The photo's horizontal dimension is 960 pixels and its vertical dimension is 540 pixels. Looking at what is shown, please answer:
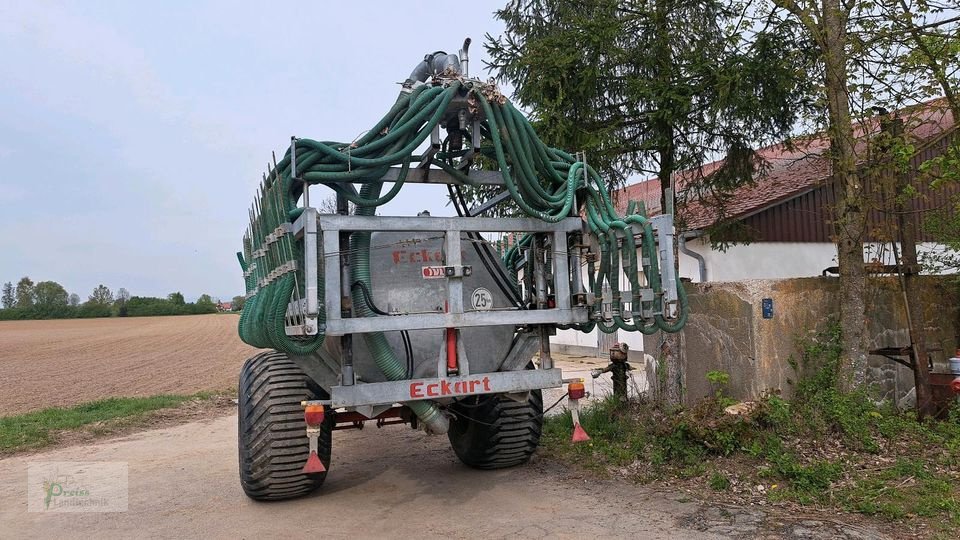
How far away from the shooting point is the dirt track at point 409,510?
200 inches

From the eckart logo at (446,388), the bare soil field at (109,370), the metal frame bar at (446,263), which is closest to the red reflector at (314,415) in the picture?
the metal frame bar at (446,263)

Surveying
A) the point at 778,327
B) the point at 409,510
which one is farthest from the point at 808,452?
the point at 409,510

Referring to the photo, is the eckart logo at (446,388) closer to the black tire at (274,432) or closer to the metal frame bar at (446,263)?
the metal frame bar at (446,263)

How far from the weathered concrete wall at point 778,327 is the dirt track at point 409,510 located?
1.95m

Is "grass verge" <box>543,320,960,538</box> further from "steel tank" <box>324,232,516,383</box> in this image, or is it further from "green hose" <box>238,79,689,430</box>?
"steel tank" <box>324,232,516,383</box>

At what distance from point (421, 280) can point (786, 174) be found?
43.4 feet

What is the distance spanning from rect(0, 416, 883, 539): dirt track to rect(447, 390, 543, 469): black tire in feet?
0.49

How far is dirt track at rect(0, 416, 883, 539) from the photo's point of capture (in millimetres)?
5082

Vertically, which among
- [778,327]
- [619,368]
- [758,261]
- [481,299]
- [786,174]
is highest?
[786,174]

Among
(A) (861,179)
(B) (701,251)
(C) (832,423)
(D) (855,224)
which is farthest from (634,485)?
(B) (701,251)

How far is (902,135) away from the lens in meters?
6.88

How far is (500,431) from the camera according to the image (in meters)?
6.85

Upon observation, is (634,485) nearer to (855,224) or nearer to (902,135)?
(855,224)

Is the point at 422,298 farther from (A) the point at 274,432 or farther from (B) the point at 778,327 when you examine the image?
(B) the point at 778,327
